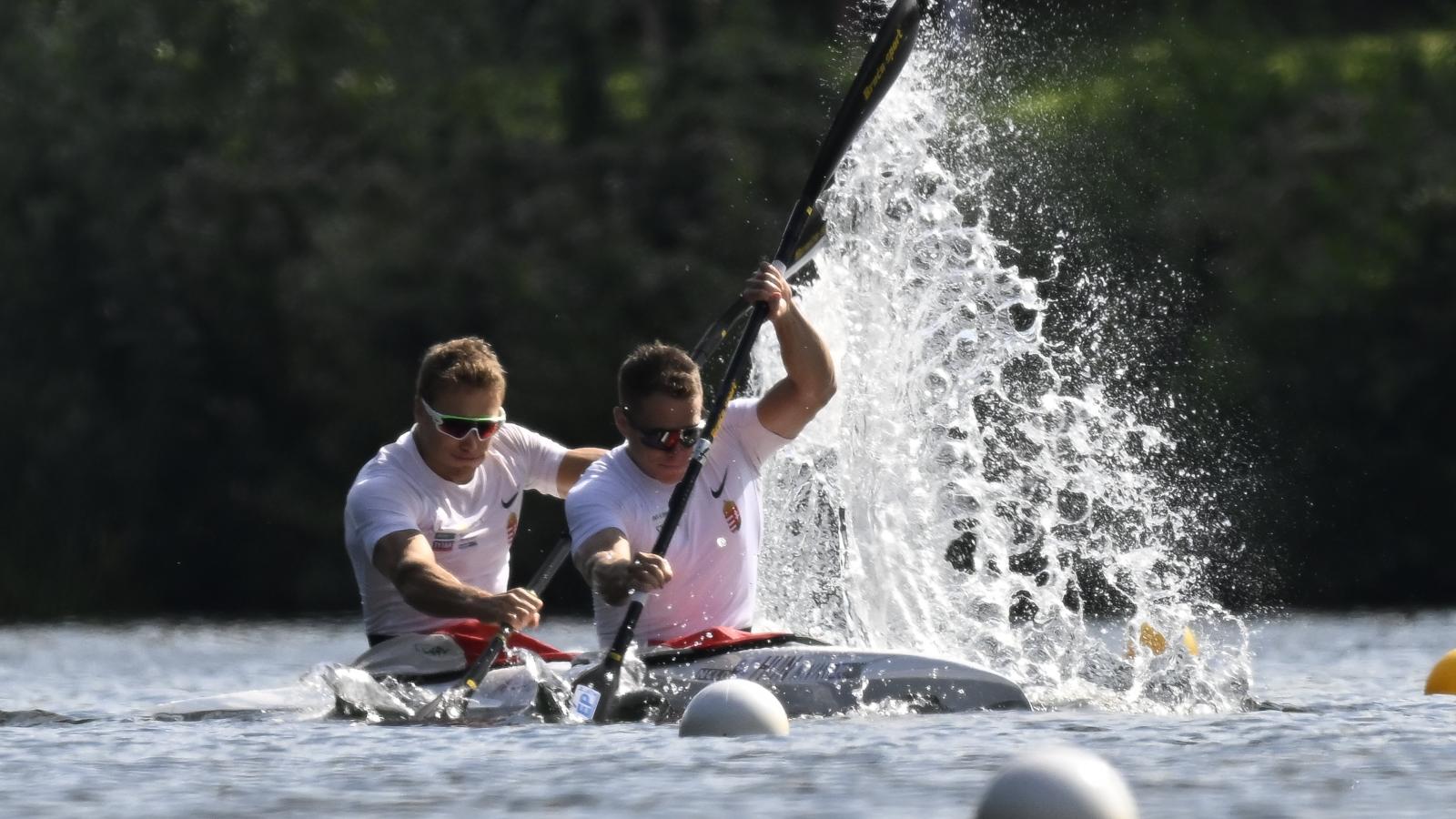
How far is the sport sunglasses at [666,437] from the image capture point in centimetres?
777

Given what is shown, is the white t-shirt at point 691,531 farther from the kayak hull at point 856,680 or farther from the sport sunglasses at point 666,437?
the kayak hull at point 856,680

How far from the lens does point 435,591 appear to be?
7855 mm

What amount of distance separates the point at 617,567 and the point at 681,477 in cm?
59

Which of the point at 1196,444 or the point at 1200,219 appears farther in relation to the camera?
the point at 1200,219

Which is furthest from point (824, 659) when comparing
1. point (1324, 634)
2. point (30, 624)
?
point (30, 624)

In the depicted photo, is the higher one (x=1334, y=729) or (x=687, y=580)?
(x=687, y=580)

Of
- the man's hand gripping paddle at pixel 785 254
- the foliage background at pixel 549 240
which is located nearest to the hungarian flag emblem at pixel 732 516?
the man's hand gripping paddle at pixel 785 254

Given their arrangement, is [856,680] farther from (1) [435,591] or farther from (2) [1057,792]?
(2) [1057,792]

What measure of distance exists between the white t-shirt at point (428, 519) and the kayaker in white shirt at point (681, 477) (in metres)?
0.62

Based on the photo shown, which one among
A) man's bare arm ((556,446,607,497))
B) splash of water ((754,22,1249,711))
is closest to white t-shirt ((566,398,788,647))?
man's bare arm ((556,446,607,497))

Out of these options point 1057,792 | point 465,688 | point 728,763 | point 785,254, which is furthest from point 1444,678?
point 1057,792

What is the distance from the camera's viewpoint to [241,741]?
7.76 m

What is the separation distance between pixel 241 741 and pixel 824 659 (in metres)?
2.03

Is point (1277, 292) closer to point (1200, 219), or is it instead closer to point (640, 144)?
point (1200, 219)
